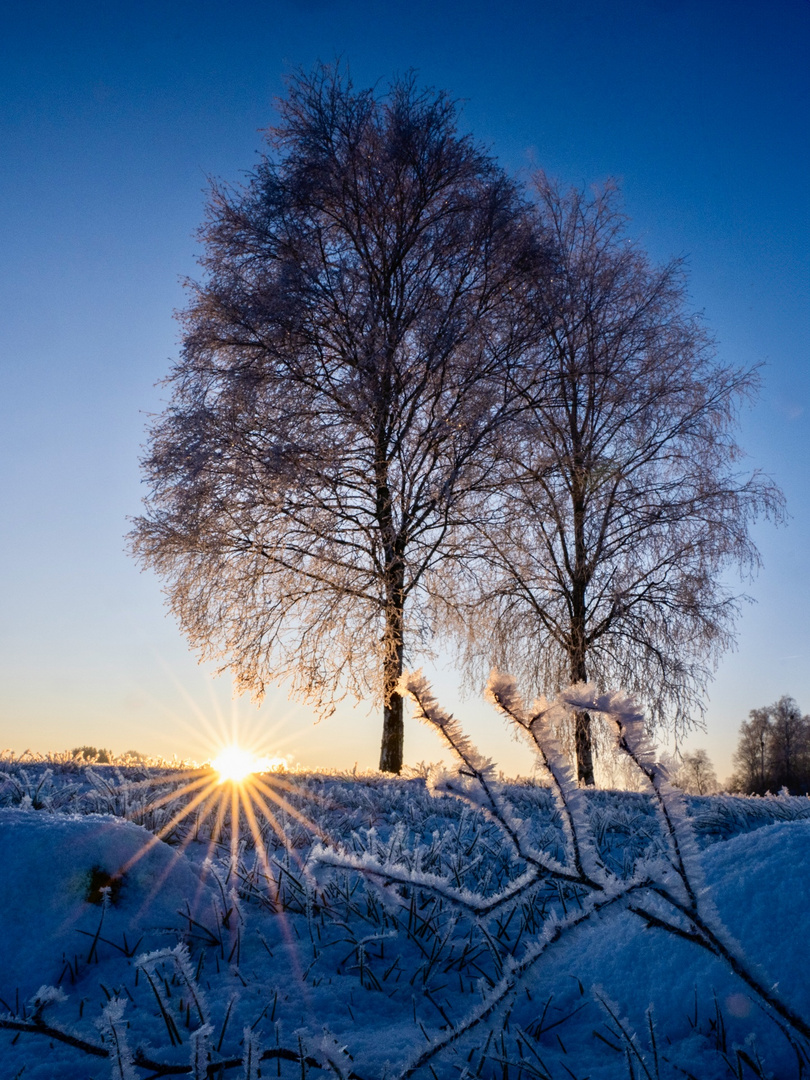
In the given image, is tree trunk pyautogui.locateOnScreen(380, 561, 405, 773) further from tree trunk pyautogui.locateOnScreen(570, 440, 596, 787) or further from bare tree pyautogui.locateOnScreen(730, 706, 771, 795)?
bare tree pyautogui.locateOnScreen(730, 706, 771, 795)

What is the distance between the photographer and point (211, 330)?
12.0 metres

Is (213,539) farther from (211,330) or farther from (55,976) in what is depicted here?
(55,976)

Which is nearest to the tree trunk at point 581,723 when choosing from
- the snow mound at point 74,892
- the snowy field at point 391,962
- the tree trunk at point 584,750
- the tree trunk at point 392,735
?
the tree trunk at point 584,750

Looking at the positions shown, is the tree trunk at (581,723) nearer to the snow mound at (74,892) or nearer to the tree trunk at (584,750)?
the tree trunk at (584,750)

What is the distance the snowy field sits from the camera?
1170mm

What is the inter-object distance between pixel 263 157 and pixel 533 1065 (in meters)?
A: 13.7

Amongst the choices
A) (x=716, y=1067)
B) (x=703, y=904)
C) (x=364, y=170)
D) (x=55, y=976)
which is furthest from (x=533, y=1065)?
(x=364, y=170)

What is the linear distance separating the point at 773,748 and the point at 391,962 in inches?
1239

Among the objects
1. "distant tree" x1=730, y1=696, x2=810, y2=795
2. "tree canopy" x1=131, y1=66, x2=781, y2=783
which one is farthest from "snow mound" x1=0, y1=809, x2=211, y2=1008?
"distant tree" x1=730, y1=696, x2=810, y2=795

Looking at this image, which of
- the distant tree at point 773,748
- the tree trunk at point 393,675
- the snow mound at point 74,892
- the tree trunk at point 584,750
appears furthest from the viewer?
the distant tree at point 773,748

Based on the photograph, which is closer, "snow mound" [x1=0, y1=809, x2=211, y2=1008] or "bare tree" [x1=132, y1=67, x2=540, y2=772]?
"snow mound" [x1=0, y1=809, x2=211, y2=1008]

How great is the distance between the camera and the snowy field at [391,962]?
117cm

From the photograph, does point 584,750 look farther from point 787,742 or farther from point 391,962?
point 787,742

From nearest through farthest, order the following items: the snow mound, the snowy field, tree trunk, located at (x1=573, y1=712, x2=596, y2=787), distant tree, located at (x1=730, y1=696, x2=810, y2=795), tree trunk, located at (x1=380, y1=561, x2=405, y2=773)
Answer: the snowy field
the snow mound
tree trunk, located at (x1=380, y1=561, x2=405, y2=773)
tree trunk, located at (x1=573, y1=712, x2=596, y2=787)
distant tree, located at (x1=730, y1=696, x2=810, y2=795)
